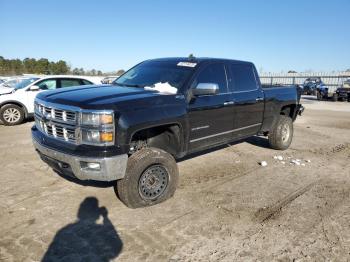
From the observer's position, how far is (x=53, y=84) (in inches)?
445

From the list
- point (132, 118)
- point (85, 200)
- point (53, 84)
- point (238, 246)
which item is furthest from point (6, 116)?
point (238, 246)

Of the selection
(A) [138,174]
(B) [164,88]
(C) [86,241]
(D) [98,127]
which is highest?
(B) [164,88]

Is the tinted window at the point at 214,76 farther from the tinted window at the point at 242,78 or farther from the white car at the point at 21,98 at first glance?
the white car at the point at 21,98

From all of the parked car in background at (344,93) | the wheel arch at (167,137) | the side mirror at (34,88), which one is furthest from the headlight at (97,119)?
the parked car in background at (344,93)

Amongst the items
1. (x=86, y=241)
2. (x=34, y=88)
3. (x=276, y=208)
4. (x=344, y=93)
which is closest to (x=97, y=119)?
(x=86, y=241)

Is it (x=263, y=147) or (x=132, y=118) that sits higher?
(x=132, y=118)

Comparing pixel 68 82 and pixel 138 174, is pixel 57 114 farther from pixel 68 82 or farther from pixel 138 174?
pixel 68 82

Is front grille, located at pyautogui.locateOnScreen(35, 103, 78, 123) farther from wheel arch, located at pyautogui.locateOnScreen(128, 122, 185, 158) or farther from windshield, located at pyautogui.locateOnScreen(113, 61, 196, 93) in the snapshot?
windshield, located at pyautogui.locateOnScreen(113, 61, 196, 93)

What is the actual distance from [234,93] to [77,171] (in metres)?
3.10

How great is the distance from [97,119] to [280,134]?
4.87 meters

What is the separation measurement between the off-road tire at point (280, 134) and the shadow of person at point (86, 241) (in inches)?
179

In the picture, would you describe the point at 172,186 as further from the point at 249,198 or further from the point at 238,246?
the point at 238,246

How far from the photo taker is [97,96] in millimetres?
4223

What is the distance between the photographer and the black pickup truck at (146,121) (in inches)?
154
